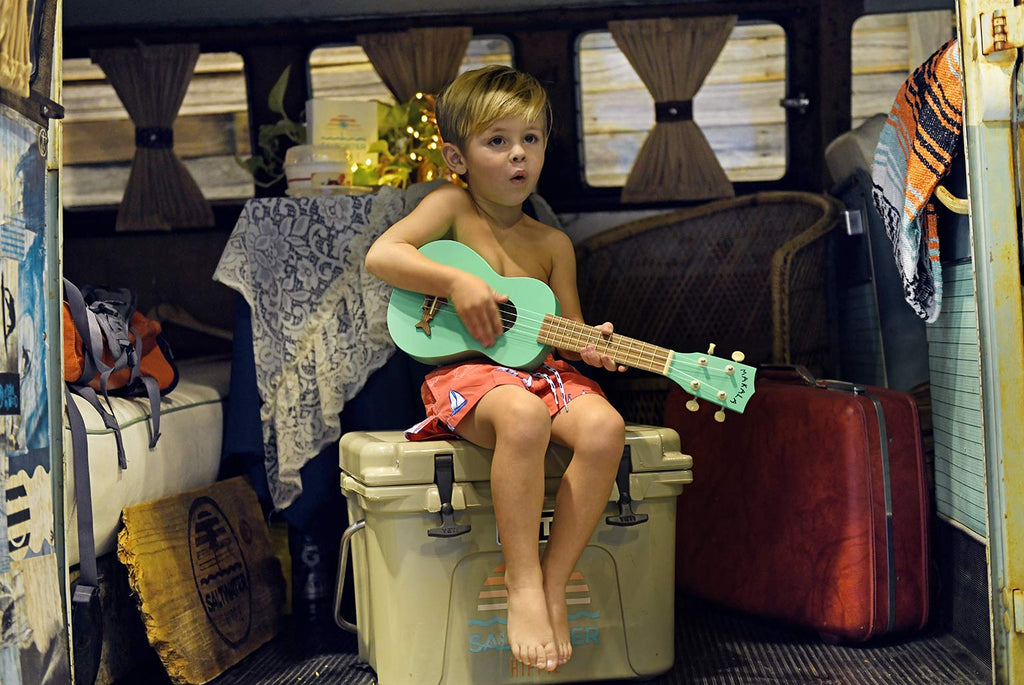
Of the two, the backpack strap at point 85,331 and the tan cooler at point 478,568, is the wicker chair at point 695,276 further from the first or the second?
the backpack strap at point 85,331

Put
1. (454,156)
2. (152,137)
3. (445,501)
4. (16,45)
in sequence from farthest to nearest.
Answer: (152,137) → (454,156) → (445,501) → (16,45)

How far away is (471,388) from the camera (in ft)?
6.87

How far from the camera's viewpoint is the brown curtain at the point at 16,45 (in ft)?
5.19

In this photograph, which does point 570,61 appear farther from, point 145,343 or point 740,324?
point 145,343

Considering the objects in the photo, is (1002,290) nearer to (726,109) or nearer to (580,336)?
(580,336)

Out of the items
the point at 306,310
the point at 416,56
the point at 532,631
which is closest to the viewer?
the point at 532,631

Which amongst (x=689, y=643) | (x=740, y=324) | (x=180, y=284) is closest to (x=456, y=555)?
(x=689, y=643)

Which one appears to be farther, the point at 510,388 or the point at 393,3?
the point at 393,3

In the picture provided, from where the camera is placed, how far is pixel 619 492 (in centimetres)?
208

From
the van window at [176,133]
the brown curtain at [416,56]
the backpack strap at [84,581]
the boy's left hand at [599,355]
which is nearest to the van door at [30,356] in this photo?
the backpack strap at [84,581]

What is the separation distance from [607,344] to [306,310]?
2.94 ft

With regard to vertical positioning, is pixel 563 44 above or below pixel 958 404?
above

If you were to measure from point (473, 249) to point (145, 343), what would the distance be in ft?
2.99

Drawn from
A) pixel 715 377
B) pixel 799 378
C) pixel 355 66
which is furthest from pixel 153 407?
pixel 355 66
